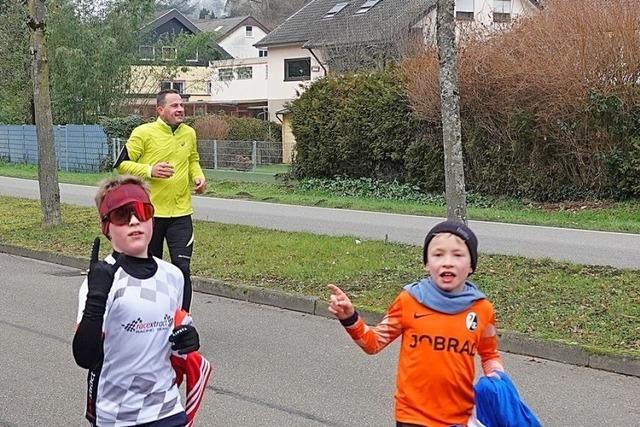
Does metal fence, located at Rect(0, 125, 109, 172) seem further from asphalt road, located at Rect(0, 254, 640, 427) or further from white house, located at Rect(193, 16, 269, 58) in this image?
white house, located at Rect(193, 16, 269, 58)

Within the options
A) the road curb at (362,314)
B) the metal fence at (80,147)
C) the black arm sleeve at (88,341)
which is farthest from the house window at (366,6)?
the black arm sleeve at (88,341)

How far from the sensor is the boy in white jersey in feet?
10.5

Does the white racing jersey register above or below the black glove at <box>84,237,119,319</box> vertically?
below

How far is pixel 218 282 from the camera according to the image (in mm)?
10195

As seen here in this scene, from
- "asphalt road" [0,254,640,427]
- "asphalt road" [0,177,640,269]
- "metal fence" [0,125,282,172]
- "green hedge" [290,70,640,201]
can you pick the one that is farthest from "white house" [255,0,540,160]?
"asphalt road" [0,254,640,427]

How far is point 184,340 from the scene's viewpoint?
3.19 metres

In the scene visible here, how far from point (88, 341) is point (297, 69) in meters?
44.1

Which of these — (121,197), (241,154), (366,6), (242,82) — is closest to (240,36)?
(242,82)

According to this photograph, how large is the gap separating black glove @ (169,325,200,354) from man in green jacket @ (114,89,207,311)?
3917 mm

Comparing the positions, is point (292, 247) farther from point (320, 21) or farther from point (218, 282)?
point (320, 21)

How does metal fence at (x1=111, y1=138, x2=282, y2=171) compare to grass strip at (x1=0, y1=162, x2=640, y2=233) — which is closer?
grass strip at (x1=0, y1=162, x2=640, y2=233)

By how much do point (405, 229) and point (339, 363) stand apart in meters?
9.21

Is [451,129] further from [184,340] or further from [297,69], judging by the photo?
[297,69]

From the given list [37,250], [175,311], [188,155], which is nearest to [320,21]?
[37,250]
